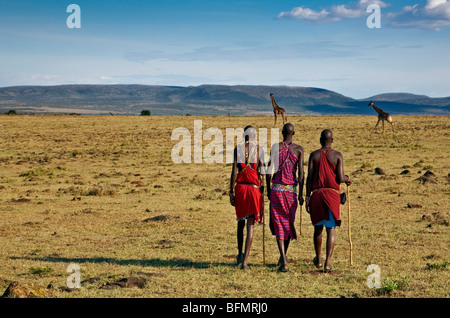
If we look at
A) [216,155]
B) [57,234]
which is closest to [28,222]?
[57,234]

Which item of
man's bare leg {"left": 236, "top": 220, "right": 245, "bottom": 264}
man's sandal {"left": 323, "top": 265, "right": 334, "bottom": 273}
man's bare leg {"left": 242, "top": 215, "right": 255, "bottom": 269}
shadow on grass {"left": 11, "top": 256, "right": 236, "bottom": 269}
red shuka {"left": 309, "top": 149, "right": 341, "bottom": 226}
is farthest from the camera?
shadow on grass {"left": 11, "top": 256, "right": 236, "bottom": 269}

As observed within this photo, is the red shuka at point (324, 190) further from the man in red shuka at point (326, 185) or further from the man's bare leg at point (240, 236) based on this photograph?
the man's bare leg at point (240, 236)

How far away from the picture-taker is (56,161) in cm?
3144

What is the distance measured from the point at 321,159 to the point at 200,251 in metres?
3.40

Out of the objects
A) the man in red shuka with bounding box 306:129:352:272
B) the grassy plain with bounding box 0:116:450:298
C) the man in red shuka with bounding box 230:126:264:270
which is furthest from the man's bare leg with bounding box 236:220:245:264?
the man in red shuka with bounding box 306:129:352:272

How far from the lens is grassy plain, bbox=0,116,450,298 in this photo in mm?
8445

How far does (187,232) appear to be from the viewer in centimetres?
1299

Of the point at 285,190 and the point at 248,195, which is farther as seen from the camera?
the point at 248,195

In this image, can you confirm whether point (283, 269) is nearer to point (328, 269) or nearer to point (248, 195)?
point (328, 269)

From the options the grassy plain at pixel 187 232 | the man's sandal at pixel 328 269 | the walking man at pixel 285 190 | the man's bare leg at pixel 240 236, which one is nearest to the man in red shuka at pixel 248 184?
the man's bare leg at pixel 240 236

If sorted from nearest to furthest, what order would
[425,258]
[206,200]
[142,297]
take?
[142,297] < [425,258] < [206,200]

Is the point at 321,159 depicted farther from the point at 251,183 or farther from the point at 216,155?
the point at 216,155

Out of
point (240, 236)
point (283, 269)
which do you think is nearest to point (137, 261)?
point (240, 236)

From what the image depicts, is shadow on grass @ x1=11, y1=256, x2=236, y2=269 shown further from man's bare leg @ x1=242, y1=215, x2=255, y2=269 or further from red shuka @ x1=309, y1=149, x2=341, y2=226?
red shuka @ x1=309, y1=149, x2=341, y2=226
